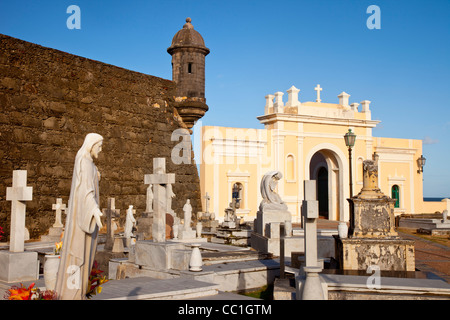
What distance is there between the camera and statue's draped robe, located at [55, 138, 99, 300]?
447cm

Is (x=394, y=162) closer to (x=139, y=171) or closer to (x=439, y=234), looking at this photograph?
(x=439, y=234)

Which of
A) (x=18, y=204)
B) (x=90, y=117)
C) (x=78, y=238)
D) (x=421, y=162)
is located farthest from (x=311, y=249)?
(x=421, y=162)

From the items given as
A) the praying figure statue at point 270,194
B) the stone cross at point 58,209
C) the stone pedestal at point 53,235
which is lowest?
the stone pedestal at point 53,235

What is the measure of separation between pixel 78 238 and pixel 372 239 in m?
5.99

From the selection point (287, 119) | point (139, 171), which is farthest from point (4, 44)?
point (287, 119)

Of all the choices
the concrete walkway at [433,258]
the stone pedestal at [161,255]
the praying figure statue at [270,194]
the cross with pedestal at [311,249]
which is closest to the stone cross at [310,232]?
the cross with pedestal at [311,249]

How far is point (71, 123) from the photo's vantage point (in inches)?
611

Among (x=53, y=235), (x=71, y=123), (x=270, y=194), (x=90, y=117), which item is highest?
(x=90, y=117)

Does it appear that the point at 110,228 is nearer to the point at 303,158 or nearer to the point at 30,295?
the point at 30,295

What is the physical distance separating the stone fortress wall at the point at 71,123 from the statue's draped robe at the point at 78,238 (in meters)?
9.61

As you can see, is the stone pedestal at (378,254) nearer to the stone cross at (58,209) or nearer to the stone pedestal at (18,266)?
the stone pedestal at (18,266)

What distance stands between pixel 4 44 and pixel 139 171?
22.0 ft

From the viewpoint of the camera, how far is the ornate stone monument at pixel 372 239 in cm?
843

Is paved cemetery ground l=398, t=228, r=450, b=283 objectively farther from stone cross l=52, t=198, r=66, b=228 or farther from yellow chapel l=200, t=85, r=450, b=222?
stone cross l=52, t=198, r=66, b=228
